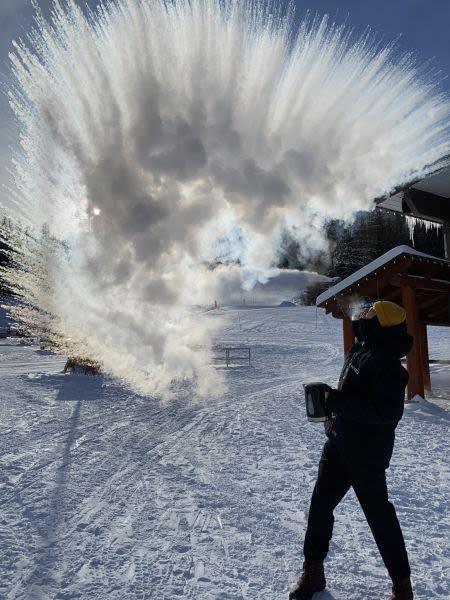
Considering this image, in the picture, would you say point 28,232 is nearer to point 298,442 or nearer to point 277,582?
point 298,442

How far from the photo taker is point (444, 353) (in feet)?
77.4

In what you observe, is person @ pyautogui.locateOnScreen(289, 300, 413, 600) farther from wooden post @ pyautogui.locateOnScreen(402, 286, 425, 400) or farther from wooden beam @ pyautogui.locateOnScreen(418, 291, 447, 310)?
wooden beam @ pyautogui.locateOnScreen(418, 291, 447, 310)

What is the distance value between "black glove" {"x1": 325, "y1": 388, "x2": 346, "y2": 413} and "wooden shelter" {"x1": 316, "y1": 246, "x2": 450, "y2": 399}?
288 inches

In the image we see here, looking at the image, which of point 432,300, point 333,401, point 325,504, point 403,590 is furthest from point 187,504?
point 432,300

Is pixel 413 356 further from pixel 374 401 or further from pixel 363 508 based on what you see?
pixel 374 401

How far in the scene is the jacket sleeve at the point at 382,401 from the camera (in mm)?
2605

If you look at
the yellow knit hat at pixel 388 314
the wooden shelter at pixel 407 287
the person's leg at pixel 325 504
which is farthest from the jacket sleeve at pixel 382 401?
the wooden shelter at pixel 407 287

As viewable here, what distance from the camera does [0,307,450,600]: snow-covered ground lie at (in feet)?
10.0

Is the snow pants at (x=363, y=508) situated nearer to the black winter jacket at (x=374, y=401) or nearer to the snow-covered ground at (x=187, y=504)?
the black winter jacket at (x=374, y=401)

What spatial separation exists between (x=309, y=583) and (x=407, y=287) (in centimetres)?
923

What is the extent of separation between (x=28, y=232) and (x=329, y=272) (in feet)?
151

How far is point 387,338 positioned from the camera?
9.00 ft

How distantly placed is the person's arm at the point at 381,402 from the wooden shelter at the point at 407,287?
7376 millimetres

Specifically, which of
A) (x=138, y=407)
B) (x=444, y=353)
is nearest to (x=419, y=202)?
(x=138, y=407)
